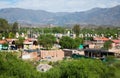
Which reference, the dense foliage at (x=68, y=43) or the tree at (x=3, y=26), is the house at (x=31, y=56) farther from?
the tree at (x=3, y=26)

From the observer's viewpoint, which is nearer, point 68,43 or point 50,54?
point 50,54

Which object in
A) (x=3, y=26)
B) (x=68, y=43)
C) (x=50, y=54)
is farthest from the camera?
(x=3, y=26)

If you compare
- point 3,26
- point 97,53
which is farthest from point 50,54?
point 3,26

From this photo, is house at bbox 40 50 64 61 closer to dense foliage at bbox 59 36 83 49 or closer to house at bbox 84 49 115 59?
house at bbox 84 49 115 59

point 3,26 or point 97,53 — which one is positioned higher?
point 3,26

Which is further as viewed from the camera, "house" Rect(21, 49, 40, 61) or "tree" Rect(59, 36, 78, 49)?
"tree" Rect(59, 36, 78, 49)

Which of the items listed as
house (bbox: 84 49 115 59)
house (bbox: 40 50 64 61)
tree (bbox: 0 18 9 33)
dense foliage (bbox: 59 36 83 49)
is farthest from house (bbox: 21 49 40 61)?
tree (bbox: 0 18 9 33)

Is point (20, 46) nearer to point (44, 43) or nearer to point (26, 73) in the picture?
point (44, 43)

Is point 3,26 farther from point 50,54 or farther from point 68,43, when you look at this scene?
point 50,54

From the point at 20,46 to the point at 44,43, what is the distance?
326 centimetres

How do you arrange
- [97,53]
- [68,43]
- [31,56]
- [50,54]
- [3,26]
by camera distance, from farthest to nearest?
1. [3,26]
2. [68,43]
3. [97,53]
4. [50,54]
5. [31,56]

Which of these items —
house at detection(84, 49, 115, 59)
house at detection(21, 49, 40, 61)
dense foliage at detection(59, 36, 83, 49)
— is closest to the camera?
house at detection(21, 49, 40, 61)

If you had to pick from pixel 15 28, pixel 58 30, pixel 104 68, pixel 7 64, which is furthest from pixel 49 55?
pixel 58 30

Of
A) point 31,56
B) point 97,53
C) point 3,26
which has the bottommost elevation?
point 97,53
